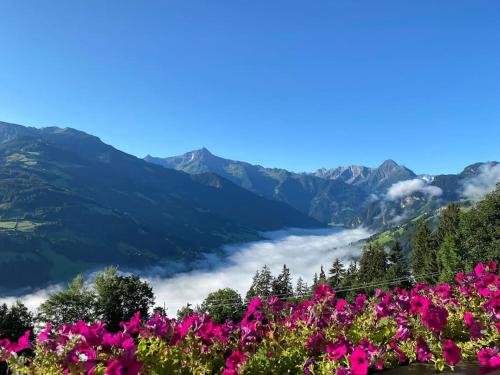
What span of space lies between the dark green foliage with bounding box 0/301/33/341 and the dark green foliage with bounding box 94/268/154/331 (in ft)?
36.7

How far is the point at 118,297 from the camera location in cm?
7794

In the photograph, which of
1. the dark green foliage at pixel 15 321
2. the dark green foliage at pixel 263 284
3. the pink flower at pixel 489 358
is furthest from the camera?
the dark green foliage at pixel 263 284

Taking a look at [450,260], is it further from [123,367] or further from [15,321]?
[123,367]

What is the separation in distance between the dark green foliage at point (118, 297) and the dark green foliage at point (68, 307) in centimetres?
166

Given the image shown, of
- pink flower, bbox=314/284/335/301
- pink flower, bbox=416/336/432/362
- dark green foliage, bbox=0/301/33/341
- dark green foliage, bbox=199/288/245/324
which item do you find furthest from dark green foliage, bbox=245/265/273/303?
pink flower, bbox=416/336/432/362

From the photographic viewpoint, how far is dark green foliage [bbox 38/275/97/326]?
74.9 meters

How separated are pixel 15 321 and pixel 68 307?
823cm

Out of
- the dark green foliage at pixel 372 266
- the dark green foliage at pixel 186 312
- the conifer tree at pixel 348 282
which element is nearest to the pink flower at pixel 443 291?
the dark green foliage at pixel 186 312

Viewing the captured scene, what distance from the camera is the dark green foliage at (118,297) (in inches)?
3019

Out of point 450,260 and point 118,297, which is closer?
point 450,260

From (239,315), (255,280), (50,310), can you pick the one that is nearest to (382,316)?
(50,310)

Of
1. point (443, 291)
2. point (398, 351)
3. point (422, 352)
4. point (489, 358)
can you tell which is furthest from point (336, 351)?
point (443, 291)

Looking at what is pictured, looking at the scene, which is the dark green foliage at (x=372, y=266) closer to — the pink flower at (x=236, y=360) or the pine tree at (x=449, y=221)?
the pine tree at (x=449, y=221)

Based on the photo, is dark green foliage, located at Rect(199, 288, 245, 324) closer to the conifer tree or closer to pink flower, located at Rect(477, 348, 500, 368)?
the conifer tree
